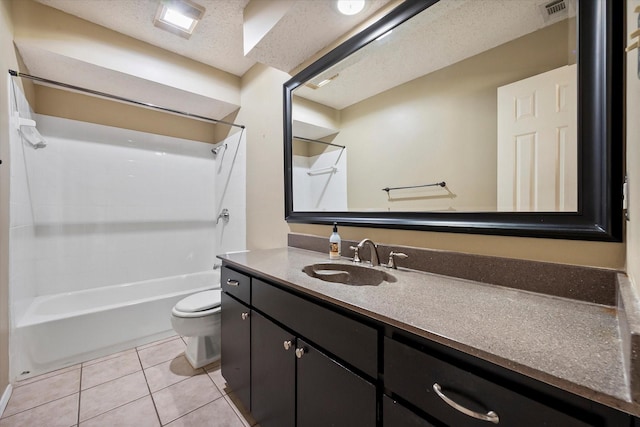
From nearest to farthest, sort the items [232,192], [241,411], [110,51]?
1. [241,411]
2. [110,51]
3. [232,192]

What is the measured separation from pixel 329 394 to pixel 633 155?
104 centimetres

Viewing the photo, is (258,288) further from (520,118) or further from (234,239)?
(234,239)

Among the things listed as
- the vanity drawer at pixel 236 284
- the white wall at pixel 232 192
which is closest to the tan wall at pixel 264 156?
the white wall at pixel 232 192

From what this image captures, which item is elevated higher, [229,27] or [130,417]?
[229,27]

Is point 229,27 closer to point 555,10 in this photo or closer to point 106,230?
point 555,10

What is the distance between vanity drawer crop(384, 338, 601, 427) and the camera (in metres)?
0.48

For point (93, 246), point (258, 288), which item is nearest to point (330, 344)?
point (258, 288)

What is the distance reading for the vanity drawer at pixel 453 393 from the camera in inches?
19.0

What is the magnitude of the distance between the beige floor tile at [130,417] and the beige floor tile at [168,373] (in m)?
0.14

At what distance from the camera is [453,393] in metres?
0.58

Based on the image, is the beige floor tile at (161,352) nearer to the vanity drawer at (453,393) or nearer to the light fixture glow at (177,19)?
the vanity drawer at (453,393)

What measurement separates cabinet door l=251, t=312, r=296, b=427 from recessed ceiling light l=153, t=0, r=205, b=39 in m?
1.94

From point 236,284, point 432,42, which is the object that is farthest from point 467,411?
point 432,42

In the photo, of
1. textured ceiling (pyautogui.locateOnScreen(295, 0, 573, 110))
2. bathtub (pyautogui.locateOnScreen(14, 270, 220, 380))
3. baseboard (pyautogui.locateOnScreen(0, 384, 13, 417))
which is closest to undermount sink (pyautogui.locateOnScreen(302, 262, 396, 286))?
textured ceiling (pyautogui.locateOnScreen(295, 0, 573, 110))
